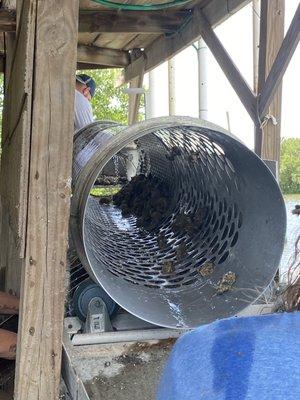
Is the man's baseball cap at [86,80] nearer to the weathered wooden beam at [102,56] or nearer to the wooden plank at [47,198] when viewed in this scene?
the weathered wooden beam at [102,56]

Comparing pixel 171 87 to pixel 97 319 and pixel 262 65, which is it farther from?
pixel 97 319

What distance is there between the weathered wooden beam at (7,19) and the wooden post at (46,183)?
2.20 metres

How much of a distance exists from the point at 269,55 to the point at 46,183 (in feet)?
7.83

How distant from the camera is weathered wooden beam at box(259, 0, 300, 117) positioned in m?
3.76

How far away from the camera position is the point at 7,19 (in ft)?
14.7

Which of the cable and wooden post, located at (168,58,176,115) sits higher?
wooden post, located at (168,58,176,115)

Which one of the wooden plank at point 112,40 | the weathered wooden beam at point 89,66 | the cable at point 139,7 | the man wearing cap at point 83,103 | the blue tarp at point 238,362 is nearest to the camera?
the blue tarp at point 238,362

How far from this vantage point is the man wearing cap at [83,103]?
5.96 m

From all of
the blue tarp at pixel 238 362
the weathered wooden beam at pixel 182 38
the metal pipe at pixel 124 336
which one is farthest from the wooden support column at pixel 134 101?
the blue tarp at pixel 238 362

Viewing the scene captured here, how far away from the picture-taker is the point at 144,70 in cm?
690

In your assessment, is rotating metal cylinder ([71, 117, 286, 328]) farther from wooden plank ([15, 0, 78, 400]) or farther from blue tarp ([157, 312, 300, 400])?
blue tarp ([157, 312, 300, 400])

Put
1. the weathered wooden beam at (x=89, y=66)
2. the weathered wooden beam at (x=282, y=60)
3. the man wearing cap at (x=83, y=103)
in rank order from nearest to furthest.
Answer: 1. the weathered wooden beam at (x=282, y=60)
2. the man wearing cap at (x=83, y=103)
3. the weathered wooden beam at (x=89, y=66)

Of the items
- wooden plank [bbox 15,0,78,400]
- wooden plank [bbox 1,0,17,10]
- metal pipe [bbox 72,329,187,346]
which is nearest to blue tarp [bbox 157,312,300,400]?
wooden plank [bbox 15,0,78,400]

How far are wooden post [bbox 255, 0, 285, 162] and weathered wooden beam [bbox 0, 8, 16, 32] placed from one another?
1987 millimetres
